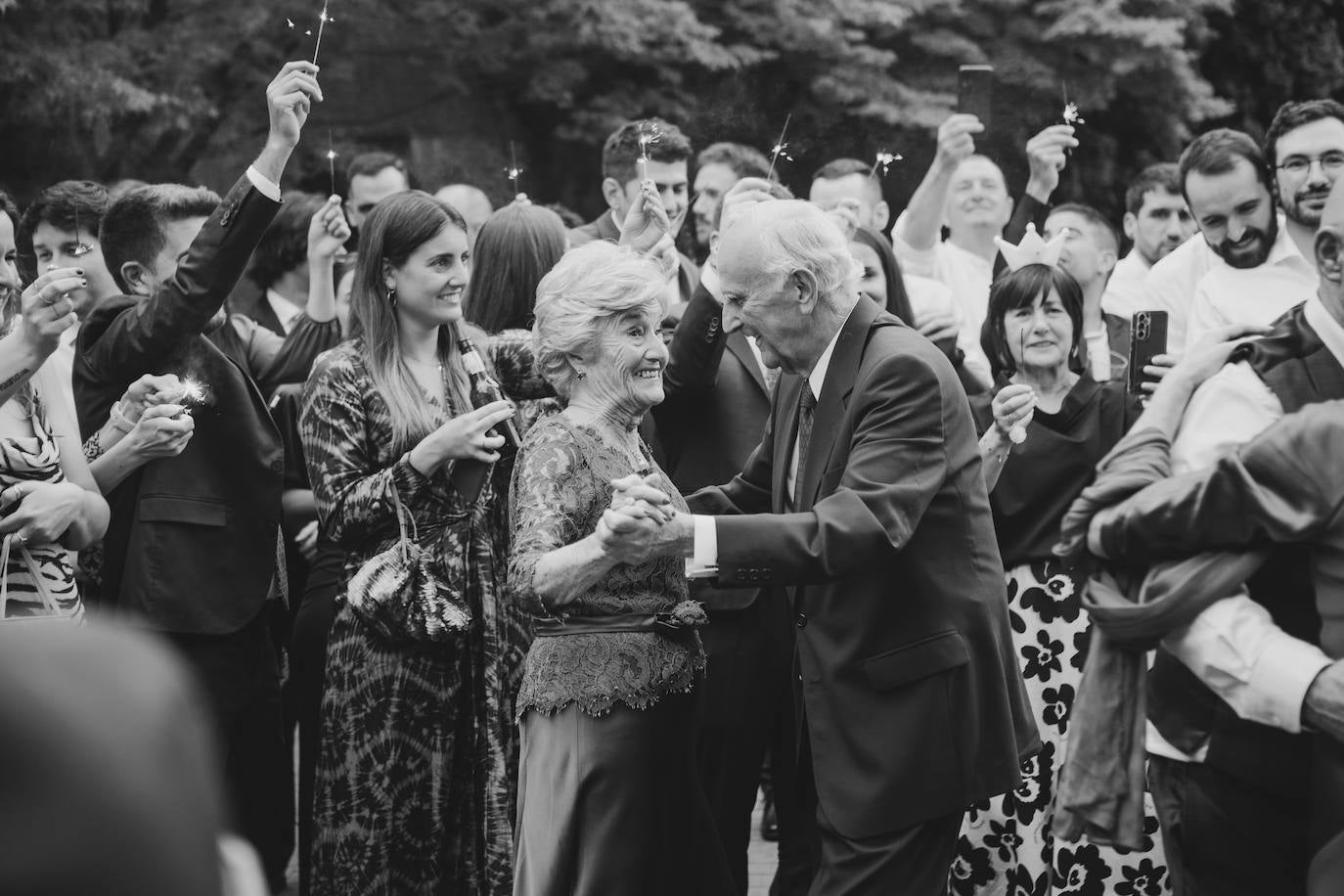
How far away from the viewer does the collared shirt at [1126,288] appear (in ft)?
23.8

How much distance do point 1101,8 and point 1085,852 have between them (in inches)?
419

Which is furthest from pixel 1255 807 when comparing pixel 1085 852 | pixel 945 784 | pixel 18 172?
pixel 18 172

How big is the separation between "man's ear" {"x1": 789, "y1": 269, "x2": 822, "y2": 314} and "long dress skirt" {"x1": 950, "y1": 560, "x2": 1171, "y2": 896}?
1743 millimetres

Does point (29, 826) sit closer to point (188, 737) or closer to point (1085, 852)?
point (188, 737)

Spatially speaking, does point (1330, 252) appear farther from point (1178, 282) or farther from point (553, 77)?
point (553, 77)

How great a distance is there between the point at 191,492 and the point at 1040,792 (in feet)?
10.1

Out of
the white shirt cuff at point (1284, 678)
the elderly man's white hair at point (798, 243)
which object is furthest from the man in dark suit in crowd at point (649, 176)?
the white shirt cuff at point (1284, 678)

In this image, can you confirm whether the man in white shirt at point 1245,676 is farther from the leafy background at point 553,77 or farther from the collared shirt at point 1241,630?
the leafy background at point 553,77

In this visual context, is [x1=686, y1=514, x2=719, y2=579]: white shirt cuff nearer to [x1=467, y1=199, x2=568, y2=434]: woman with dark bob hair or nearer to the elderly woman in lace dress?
the elderly woman in lace dress

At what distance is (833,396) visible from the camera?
4051 mm

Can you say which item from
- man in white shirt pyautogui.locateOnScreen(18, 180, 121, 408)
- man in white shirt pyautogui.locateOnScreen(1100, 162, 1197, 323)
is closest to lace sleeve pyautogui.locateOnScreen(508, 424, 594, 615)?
man in white shirt pyautogui.locateOnScreen(18, 180, 121, 408)

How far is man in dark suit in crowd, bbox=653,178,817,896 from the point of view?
527 centimetres

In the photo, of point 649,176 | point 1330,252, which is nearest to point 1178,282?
point 649,176

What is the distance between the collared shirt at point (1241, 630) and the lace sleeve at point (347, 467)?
247 cm
